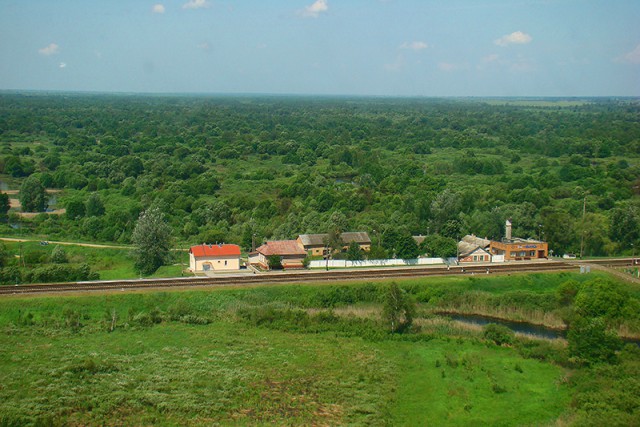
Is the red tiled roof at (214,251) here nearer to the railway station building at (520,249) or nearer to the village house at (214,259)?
the village house at (214,259)

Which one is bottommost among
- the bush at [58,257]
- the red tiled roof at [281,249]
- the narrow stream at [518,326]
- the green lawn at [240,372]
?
the narrow stream at [518,326]

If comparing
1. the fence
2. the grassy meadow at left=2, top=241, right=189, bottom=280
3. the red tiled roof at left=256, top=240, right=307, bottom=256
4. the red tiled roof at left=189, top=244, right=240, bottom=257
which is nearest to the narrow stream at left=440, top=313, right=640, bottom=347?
the fence

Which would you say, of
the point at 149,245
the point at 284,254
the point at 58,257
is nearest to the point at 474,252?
the point at 284,254

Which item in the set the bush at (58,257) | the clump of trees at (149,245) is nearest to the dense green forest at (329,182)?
the clump of trees at (149,245)

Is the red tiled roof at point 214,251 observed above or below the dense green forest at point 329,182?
below

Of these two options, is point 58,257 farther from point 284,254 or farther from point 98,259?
point 284,254

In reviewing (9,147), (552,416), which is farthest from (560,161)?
(9,147)
